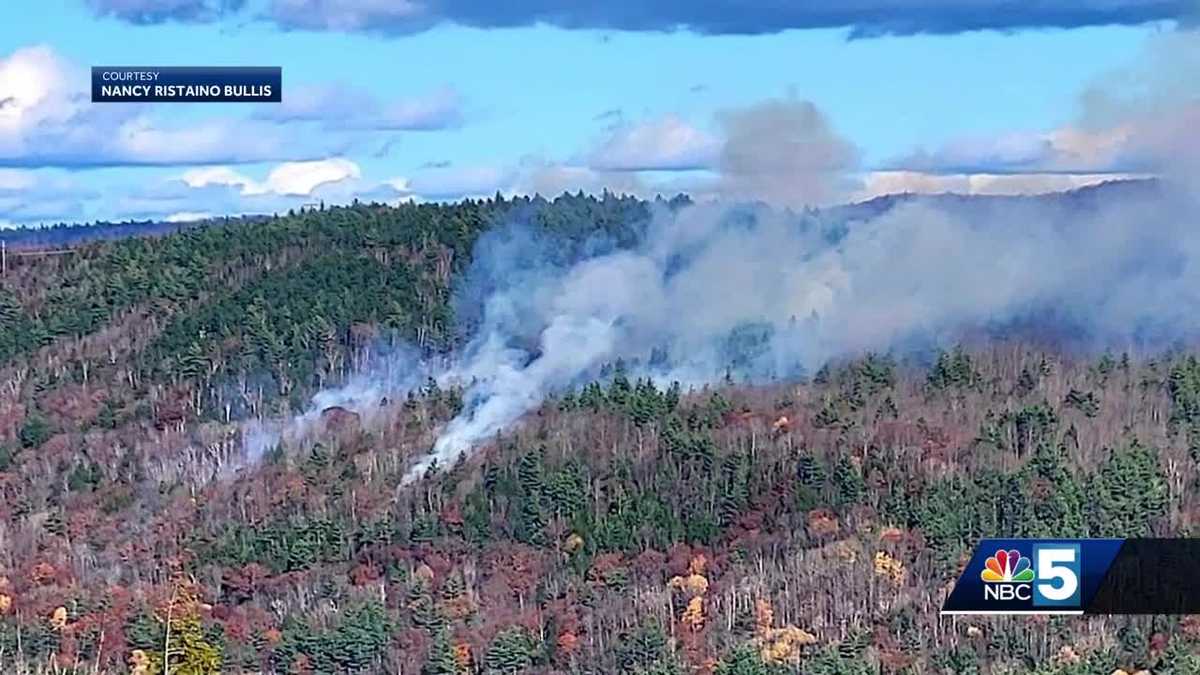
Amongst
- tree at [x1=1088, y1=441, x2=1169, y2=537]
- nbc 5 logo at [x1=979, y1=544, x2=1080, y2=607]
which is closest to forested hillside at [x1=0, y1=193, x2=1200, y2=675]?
tree at [x1=1088, y1=441, x2=1169, y2=537]

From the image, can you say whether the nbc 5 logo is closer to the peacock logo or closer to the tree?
the peacock logo

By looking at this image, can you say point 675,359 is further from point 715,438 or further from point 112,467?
point 112,467

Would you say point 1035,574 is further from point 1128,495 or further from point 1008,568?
point 1128,495

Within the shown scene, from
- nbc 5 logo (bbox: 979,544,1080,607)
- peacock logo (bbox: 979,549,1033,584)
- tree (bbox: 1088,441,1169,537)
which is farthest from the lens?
tree (bbox: 1088,441,1169,537)

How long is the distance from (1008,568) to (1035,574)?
2983 mm

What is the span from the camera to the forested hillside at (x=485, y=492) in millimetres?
86125

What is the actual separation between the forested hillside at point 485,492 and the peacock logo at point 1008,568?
25.9 feet

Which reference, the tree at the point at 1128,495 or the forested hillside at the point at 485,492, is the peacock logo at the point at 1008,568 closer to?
the forested hillside at the point at 485,492

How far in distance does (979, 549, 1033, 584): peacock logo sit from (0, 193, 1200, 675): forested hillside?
791 cm

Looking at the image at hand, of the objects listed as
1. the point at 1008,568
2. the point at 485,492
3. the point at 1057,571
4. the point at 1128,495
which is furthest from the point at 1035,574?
the point at 485,492

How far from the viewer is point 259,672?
8394 centimetres

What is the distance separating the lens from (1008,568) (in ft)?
212

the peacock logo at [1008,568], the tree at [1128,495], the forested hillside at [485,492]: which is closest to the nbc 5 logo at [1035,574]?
the peacock logo at [1008,568]

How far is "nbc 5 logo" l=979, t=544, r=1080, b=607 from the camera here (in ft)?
206
